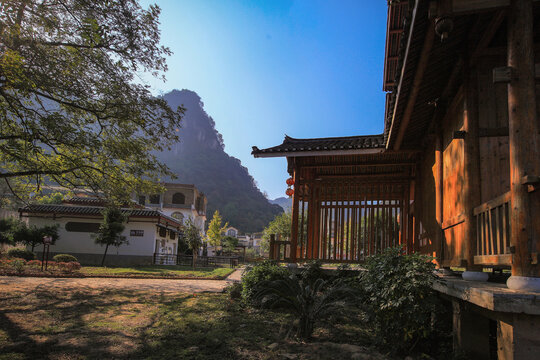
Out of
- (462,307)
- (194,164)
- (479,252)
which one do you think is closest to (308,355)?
(462,307)

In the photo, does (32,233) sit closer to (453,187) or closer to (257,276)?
(257,276)

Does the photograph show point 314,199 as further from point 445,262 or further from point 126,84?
point 126,84

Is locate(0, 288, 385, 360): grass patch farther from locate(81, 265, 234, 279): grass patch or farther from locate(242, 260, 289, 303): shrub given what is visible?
locate(81, 265, 234, 279): grass patch

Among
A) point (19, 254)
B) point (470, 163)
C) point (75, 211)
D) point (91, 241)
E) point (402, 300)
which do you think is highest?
point (470, 163)

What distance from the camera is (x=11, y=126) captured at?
7793 millimetres

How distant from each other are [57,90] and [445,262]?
27.1ft

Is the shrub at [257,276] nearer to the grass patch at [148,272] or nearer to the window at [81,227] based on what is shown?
the grass patch at [148,272]

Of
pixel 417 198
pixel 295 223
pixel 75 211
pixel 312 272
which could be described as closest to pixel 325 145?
pixel 295 223

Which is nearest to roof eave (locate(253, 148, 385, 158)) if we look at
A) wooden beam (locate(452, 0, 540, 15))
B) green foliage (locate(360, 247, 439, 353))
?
green foliage (locate(360, 247, 439, 353))

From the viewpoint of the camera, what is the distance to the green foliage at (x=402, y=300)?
3.45 m

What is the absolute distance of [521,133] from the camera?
9.39ft

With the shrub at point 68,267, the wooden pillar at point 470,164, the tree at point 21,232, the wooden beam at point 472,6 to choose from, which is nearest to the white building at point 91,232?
the tree at point 21,232

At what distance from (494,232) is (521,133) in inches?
45.8

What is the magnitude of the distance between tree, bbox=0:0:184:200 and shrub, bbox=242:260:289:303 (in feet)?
15.7
